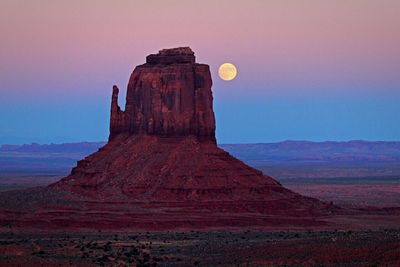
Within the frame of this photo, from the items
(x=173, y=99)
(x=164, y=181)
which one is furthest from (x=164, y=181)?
(x=173, y=99)

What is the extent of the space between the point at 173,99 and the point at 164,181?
937 centimetres

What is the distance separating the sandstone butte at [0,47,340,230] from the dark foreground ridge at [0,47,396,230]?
83 millimetres

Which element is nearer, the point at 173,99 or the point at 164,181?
the point at 164,181

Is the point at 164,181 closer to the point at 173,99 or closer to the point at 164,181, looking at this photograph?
the point at 164,181

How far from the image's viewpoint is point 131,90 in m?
110

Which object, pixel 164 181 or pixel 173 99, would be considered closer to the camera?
pixel 164 181

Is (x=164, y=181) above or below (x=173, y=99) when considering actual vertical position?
below

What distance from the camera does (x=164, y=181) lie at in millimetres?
102000

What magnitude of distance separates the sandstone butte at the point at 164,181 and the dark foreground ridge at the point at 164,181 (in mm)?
83

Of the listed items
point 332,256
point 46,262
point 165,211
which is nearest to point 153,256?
point 46,262

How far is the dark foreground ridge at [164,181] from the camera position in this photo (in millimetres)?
95375

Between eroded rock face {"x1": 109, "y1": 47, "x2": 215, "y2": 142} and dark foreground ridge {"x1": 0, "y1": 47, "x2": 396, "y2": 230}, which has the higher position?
eroded rock face {"x1": 109, "y1": 47, "x2": 215, "y2": 142}

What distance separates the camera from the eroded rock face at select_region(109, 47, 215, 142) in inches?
4245

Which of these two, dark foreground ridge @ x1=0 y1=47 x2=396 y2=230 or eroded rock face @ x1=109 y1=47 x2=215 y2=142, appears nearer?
dark foreground ridge @ x1=0 y1=47 x2=396 y2=230
